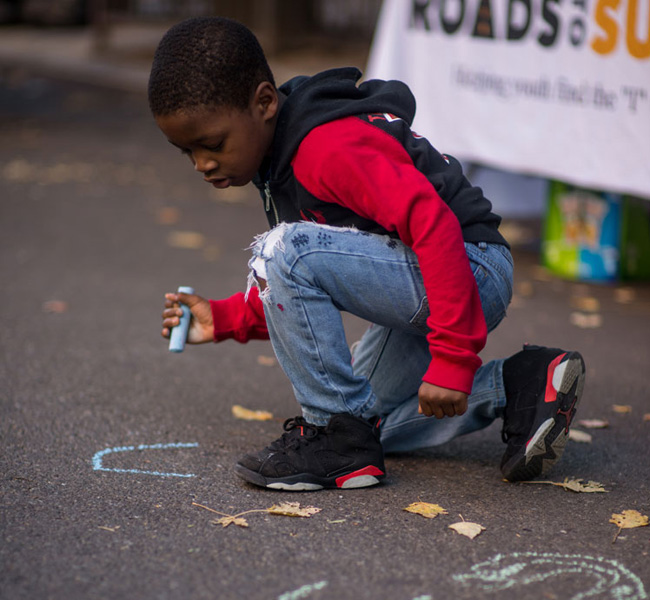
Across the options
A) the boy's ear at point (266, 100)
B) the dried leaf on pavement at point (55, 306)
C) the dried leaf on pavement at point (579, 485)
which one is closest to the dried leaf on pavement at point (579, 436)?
the dried leaf on pavement at point (579, 485)

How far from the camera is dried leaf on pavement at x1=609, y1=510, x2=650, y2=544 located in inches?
91.2

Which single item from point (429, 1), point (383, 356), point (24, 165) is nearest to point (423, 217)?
point (383, 356)

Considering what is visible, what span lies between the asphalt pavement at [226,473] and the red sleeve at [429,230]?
1.40ft

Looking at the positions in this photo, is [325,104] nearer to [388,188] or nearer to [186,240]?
[388,188]

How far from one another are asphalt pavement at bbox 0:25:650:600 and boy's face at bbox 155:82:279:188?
85 cm

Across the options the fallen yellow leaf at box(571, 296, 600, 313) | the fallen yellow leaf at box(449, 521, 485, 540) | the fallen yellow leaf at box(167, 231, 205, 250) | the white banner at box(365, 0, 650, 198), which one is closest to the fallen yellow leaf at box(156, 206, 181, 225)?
the fallen yellow leaf at box(167, 231, 205, 250)

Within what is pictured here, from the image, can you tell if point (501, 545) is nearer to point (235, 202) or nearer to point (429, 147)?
point (429, 147)

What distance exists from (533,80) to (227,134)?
290 centimetres

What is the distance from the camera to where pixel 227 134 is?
2381 mm

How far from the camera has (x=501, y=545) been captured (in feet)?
7.23

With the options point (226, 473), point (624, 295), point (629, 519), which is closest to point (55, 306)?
point (226, 473)

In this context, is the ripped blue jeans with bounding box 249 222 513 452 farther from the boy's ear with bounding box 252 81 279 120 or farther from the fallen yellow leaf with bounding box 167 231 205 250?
the fallen yellow leaf with bounding box 167 231 205 250

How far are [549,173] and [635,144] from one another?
53cm

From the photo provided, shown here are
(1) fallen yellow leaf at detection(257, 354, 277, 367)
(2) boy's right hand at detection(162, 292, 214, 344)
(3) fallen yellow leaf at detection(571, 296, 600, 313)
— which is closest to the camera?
(2) boy's right hand at detection(162, 292, 214, 344)
